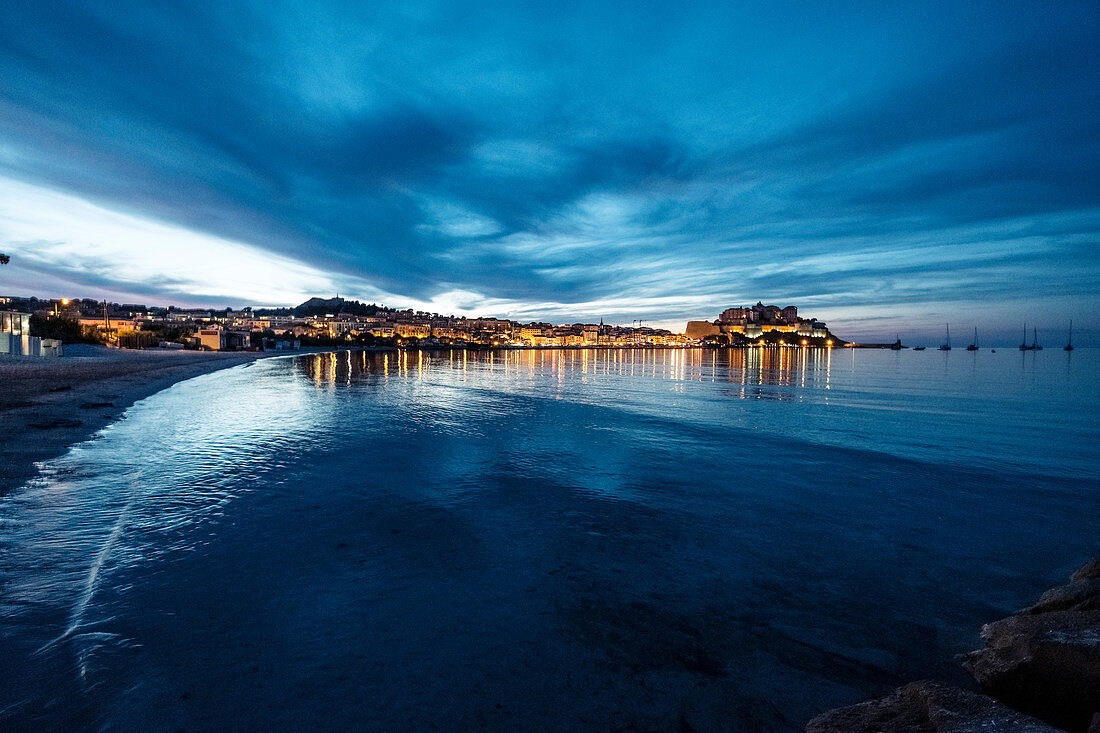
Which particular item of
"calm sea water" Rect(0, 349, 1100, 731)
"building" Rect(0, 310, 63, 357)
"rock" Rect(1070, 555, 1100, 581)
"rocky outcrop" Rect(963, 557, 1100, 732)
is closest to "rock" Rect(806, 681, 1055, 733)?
"calm sea water" Rect(0, 349, 1100, 731)

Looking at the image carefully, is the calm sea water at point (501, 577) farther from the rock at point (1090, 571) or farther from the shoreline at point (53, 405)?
the shoreline at point (53, 405)

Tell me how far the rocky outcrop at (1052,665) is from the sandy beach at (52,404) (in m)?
13.5

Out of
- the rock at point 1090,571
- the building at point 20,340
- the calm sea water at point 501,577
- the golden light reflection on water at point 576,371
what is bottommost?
the calm sea water at point 501,577

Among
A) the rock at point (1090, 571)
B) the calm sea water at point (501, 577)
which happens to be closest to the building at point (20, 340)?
the calm sea water at point (501, 577)

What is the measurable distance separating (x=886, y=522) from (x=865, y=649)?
4.38m

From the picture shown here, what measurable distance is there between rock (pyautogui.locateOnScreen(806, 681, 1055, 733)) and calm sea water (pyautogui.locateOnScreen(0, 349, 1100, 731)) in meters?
0.28

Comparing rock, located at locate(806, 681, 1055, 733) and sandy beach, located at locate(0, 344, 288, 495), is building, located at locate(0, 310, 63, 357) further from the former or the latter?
rock, located at locate(806, 681, 1055, 733)

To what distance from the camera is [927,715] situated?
3211mm

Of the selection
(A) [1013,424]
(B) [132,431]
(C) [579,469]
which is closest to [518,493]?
(C) [579,469]

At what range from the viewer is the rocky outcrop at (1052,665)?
329 cm

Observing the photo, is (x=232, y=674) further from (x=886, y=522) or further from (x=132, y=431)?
(x=132, y=431)

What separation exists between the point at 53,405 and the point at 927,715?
23.2 meters

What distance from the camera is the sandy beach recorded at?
10.2m

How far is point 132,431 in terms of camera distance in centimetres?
1355
